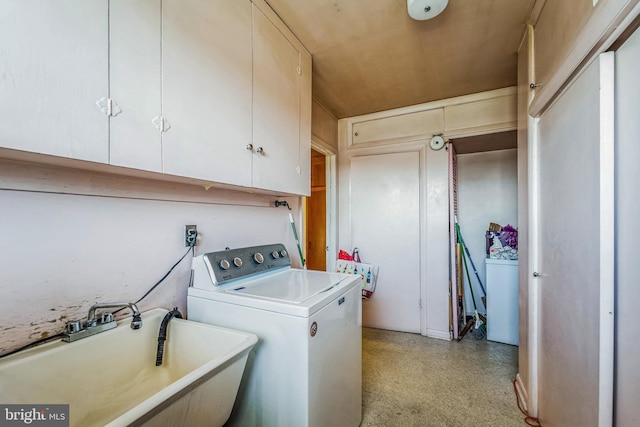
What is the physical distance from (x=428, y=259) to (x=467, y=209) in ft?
3.35

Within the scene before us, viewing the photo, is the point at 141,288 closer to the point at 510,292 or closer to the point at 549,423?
the point at 549,423

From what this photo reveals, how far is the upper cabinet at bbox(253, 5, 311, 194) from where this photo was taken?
148 cm

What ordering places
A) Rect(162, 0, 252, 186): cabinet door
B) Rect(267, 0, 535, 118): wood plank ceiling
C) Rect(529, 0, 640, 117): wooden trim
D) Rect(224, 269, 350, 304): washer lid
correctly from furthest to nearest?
Rect(267, 0, 535, 118): wood plank ceiling, Rect(224, 269, 350, 304): washer lid, Rect(162, 0, 252, 186): cabinet door, Rect(529, 0, 640, 117): wooden trim

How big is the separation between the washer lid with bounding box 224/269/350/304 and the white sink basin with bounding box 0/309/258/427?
0.70ft

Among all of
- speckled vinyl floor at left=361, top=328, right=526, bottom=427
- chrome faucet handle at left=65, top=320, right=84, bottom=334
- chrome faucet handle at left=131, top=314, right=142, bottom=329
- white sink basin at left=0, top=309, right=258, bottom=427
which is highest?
chrome faucet handle at left=65, top=320, right=84, bottom=334

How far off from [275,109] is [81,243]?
112 cm

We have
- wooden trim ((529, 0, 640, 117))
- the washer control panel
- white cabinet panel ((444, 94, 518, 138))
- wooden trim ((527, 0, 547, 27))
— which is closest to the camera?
wooden trim ((529, 0, 640, 117))

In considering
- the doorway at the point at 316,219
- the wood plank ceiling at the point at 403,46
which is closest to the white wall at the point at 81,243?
the wood plank ceiling at the point at 403,46

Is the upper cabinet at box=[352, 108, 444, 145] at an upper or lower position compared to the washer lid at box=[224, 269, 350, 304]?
upper

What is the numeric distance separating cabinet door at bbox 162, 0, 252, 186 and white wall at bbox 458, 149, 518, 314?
9.73 ft

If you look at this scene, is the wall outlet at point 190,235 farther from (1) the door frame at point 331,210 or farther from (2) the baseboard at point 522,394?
(2) the baseboard at point 522,394

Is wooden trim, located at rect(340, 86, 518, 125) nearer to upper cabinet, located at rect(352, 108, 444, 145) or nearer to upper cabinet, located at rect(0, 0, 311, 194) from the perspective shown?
upper cabinet, located at rect(352, 108, 444, 145)

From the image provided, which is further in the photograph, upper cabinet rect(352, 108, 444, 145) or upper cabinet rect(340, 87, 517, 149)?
upper cabinet rect(352, 108, 444, 145)

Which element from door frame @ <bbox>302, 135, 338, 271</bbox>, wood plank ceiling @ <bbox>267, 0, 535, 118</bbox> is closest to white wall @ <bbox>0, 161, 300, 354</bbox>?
wood plank ceiling @ <bbox>267, 0, 535, 118</bbox>
